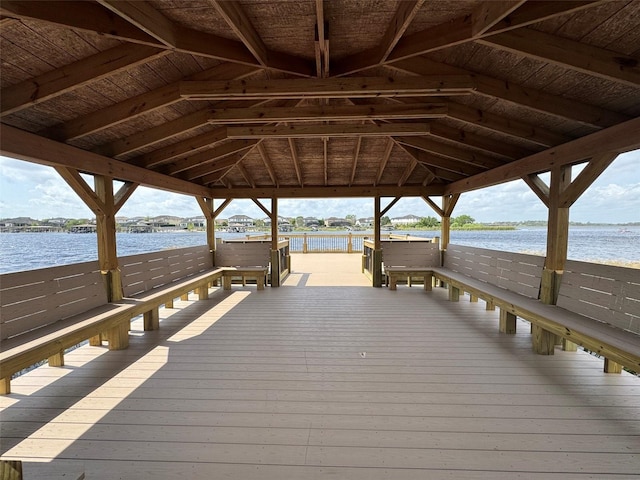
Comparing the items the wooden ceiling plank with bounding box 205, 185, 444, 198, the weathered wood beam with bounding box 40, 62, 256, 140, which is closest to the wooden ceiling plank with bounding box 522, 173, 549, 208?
the wooden ceiling plank with bounding box 205, 185, 444, 198

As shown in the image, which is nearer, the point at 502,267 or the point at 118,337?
the point at 118,337

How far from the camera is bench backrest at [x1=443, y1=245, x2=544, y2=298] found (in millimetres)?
3916

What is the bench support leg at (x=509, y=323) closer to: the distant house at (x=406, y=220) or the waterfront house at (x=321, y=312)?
the waterfront house at (x=321, y=312)

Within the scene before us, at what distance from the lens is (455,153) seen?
4.91m

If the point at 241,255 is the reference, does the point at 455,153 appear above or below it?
above

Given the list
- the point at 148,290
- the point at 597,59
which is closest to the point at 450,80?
the point at 597,59

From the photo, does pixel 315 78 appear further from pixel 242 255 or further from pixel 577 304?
pixel 242 255

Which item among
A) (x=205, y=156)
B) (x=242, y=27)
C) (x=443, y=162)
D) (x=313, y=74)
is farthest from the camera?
(x=443, y=162)

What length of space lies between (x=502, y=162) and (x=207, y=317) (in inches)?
207

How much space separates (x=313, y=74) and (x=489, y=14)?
4.76 feet

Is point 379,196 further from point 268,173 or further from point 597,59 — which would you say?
point 597,59

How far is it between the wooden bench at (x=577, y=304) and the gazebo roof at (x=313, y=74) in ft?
3.89

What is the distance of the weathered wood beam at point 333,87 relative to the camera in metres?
2.74

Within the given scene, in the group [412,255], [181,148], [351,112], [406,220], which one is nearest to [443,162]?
[412,255]
